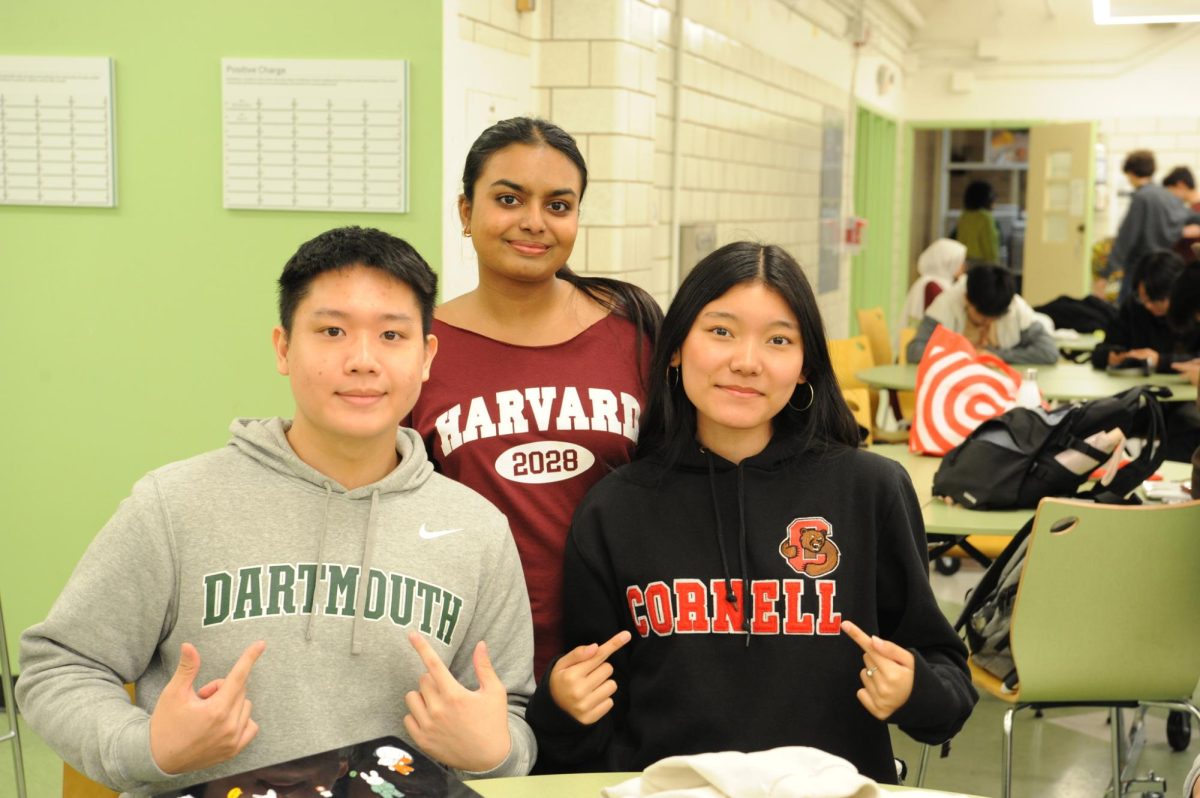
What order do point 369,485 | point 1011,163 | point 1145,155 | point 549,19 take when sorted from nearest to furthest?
point 369,485 → point 549,19 → point 1145,155 → point 1011,163

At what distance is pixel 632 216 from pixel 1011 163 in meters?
10.8

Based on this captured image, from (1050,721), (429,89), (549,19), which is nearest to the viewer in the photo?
(429,89)

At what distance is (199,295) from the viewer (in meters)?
3.74

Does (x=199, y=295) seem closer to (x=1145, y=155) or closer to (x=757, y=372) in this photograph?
(x=757, y=372)

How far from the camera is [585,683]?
154 cm

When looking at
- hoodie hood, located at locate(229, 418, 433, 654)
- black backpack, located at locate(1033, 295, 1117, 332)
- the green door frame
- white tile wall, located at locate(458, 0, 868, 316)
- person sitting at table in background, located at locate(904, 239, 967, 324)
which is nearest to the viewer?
hoodie hood, located at locate(229, 418, 433, 654)

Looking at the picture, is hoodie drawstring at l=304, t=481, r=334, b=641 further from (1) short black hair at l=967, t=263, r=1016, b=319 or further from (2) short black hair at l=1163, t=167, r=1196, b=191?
(2) short black hair at l=1163, t=167, r=1196, b=191

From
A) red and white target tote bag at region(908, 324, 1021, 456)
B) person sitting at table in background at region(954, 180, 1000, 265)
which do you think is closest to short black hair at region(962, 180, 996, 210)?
person sitting at table in background at region(954, 180, 1000, 265)

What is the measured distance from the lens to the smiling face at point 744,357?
1.74 meters

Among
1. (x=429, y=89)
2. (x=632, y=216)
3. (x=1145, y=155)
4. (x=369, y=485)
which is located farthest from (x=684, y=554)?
(x=1145, y=155)

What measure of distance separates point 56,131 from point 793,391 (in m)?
2.73

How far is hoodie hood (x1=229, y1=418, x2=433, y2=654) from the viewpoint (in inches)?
59.7

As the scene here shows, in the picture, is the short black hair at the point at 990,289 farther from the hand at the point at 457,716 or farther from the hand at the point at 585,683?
the hand at the point at 457,716

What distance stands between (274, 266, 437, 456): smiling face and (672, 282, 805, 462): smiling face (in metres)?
0.41
